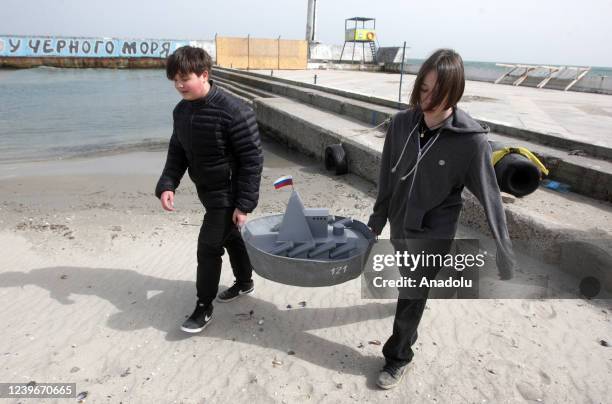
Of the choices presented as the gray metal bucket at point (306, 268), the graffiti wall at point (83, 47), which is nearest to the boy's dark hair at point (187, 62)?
the gray metal bucket at point (306, 268)

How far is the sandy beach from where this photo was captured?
110 inches

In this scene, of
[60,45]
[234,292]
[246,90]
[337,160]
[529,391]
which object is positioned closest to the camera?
[529,391]

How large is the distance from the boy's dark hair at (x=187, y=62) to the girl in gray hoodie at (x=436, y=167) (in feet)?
4.07

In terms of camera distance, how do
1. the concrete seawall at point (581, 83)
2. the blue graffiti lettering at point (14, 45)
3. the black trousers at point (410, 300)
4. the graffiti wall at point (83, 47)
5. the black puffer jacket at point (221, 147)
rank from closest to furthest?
the black trousers at point (410, 300) < the black puffer jacket at point (221, 147) < the concrete seawall at point (581, 83) < the blue graffiti lettering at point (14, 45) < the graffiti wall at point (83, 47)

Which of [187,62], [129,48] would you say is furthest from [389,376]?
[129,48]

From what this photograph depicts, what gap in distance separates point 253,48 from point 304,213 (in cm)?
3428

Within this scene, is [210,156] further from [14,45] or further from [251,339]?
[14,45]

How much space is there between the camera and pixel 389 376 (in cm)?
279

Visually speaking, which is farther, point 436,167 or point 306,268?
point 306,268

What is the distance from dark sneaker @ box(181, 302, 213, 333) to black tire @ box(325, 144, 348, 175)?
4.67 meters

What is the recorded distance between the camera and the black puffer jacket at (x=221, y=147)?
9.60 feet

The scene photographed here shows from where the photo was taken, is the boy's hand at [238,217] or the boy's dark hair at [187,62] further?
the boy's hand at [238,217]

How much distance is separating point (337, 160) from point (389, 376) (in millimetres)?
5162

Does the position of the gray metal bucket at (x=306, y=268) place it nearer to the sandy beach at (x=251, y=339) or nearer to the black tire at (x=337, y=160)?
the sandy beach at (x=251, y=339)
